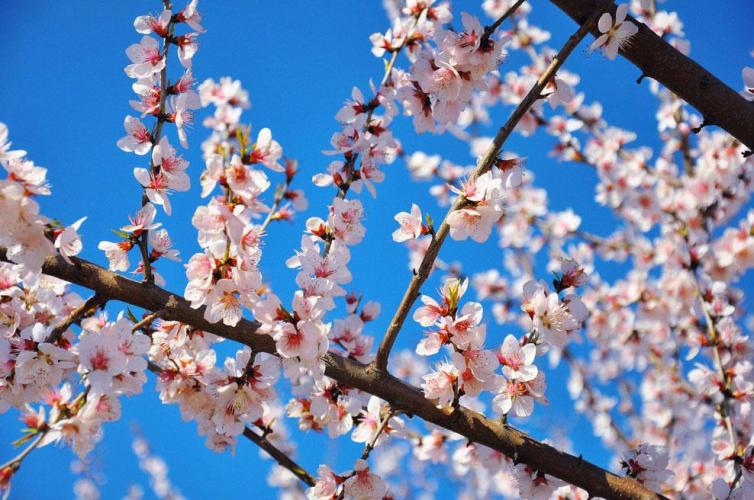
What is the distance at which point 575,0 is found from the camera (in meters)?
1.90

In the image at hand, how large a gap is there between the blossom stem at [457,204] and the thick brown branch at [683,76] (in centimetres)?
12

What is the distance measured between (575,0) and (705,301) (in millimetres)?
2660

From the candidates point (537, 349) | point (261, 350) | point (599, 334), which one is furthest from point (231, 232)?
point (599, 334)

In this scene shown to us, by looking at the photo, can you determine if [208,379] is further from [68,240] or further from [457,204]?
[457,204]

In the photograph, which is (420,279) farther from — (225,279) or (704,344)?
(704,344)

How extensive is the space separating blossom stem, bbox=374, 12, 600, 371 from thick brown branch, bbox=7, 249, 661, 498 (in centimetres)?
10

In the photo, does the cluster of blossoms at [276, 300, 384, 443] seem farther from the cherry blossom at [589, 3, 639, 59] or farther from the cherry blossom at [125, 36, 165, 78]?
the cherry blossom at [589, 3, 639, 59]

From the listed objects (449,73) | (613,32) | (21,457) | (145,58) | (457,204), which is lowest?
(21,457)

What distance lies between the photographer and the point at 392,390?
1.83m

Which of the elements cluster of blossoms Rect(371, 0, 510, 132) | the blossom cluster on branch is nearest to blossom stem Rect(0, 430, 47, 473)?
the blossom cluster on branch

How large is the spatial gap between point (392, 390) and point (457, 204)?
25.6 inches

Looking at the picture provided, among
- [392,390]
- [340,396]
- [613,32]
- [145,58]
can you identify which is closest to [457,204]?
[392,390]

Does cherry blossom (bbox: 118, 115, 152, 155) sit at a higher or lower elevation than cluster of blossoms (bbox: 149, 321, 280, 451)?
higher

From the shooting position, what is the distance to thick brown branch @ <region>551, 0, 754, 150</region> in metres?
1.91
